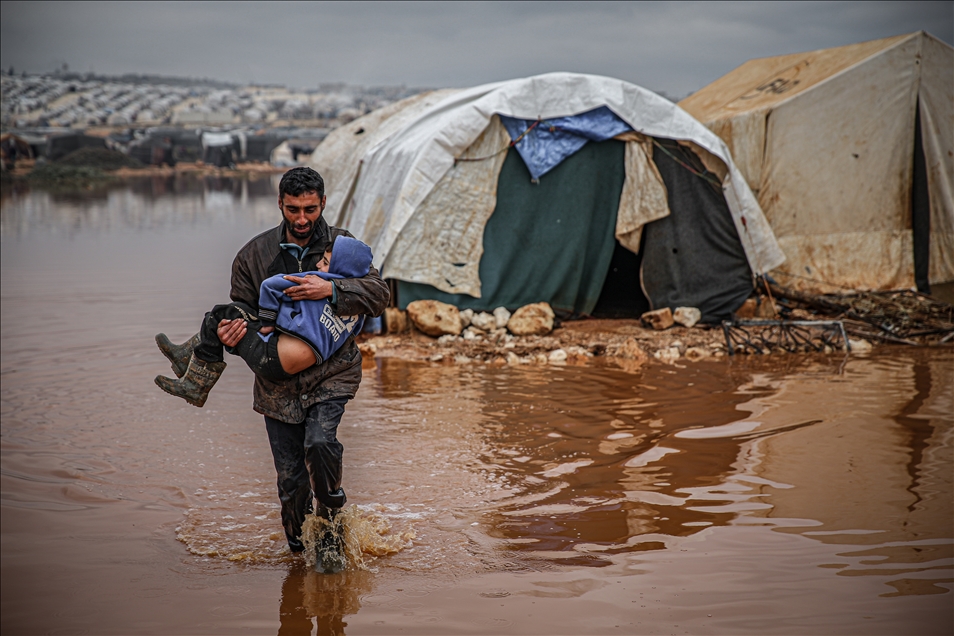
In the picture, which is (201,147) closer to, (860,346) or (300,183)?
(860,346)

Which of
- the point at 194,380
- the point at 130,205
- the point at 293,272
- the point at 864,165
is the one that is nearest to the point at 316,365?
the point at 293,272

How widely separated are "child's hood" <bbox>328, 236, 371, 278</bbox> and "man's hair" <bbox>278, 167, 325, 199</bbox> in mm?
221

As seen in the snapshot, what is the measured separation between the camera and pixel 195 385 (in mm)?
3445

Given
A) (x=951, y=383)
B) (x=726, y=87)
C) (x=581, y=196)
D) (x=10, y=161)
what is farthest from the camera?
(x=10, y=161)

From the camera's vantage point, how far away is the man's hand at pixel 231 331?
10.7 ft

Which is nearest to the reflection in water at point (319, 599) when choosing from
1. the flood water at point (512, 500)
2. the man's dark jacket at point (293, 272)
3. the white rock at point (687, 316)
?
the flood water at point (512, 500)

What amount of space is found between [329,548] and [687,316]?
6.11 meters

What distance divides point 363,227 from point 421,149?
3.76 feet

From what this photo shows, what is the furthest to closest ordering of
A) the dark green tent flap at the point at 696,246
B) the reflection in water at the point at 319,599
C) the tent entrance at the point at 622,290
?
1. the tent entrance at the point at 622,290
2. the dark green tent flap at the point at 696,246
3. the reflection in water at the point at 319,599

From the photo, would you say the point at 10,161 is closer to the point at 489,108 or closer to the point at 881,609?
the point at 489,108

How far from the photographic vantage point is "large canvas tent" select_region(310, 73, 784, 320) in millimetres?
8750

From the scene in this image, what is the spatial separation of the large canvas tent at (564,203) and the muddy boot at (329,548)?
5.15 meters

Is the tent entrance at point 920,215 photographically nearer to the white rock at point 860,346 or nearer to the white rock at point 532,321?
the white rock at point 860,346

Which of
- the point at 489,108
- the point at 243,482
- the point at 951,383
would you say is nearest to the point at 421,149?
the point at 489,108
